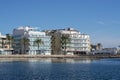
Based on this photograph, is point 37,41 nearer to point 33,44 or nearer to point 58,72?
point 33,44

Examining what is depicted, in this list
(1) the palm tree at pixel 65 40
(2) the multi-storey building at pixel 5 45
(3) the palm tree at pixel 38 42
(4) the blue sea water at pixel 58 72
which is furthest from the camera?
(1) the palm tree at pixel 65 40

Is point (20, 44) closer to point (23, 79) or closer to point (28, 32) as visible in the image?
point (28, 32)

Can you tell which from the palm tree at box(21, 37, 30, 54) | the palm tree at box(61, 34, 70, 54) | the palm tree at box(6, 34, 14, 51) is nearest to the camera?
the palm tree at box(21, 37, 30, 54)

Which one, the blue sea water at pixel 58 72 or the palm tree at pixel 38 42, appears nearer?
the blue sea water at pixel 58 72

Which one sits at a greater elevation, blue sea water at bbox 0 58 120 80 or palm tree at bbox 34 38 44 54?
palm tree at bbox 34 38 44 54

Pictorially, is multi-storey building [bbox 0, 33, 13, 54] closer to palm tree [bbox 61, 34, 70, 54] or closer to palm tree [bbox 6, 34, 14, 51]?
palm tree [bbox 6, 34, 14, 51]

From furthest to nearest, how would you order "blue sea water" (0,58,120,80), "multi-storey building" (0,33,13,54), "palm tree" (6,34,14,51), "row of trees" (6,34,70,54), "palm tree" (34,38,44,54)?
"multi-storey building" (0,33,13,54), "palm tree" (6,34,14,51), "row of trees" (6,34,70,54), "palm tree" (34,38,44,54), "blue sea water" (0,58,120,80)

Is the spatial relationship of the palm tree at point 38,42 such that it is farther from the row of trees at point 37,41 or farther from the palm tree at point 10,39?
the palm tree at point 10,39

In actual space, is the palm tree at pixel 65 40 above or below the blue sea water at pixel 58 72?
above

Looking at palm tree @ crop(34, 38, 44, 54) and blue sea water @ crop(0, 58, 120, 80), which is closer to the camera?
blue sea water @ crop(0, 58, 120, 80)

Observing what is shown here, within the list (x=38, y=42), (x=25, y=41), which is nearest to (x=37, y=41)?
(x=38, y=42)

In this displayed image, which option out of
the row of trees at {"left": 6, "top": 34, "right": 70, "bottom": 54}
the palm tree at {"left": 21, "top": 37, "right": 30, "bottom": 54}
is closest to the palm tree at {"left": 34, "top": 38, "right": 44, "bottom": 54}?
the row of trees at {"left": 6, "top": 34, "right": 70, "bottom": 54}

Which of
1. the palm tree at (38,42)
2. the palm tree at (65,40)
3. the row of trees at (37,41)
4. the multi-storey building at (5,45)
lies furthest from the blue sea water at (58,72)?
the multi-storey building at (5,45)

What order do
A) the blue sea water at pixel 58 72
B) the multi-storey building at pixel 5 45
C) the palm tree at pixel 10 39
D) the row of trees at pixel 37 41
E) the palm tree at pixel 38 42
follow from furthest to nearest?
the multi-storey building at pixel 5 45
the palm tree at pixel 10 39
the row of trees at pixel 37 41
the palm tree at pixel 38 42
the blue sea water at pixel 58 72
